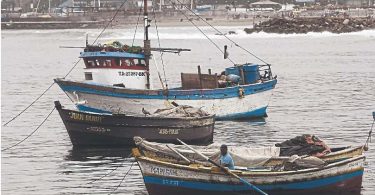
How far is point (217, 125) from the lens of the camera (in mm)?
43844

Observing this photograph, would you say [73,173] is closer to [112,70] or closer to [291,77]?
[112,70]

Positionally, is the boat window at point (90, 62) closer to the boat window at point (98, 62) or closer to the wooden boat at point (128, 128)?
the boat window at point (98, 62)

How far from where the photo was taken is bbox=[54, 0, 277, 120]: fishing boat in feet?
131

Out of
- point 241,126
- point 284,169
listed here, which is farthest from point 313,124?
point 284,169

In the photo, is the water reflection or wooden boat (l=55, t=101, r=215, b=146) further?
the water reflection

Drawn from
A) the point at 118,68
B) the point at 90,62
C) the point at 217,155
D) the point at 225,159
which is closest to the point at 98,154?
the point at 118,68

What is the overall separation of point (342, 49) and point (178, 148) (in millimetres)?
95616

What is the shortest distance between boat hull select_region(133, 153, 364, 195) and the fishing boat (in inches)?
551

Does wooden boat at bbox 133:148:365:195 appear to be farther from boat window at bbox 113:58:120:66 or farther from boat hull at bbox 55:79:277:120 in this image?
boat window at bbox 113:58:120:66

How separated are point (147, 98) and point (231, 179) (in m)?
15.1

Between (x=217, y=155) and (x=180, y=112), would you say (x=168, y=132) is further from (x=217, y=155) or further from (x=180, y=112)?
(x=217, y=155)

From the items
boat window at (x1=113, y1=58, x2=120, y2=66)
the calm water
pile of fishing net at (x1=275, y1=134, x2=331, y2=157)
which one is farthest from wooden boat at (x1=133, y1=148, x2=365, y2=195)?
boat window at (x1=113, y1=58, x2=120, y2=66)

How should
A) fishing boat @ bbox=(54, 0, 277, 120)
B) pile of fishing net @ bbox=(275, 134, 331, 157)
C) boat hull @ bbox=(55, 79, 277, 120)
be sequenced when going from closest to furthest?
→ pile of fishing net @ bbox=(275, 134, 331, 157)
boat hull @ bbox=(55, 79, 277, 120)
fishing boat @ bbox=(54, 0, 277, 120)

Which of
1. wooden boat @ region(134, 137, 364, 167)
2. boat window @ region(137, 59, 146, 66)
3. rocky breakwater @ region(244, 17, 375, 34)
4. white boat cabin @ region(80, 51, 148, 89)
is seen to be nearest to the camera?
wooden boat @ region(134, 137, 364, 167)
